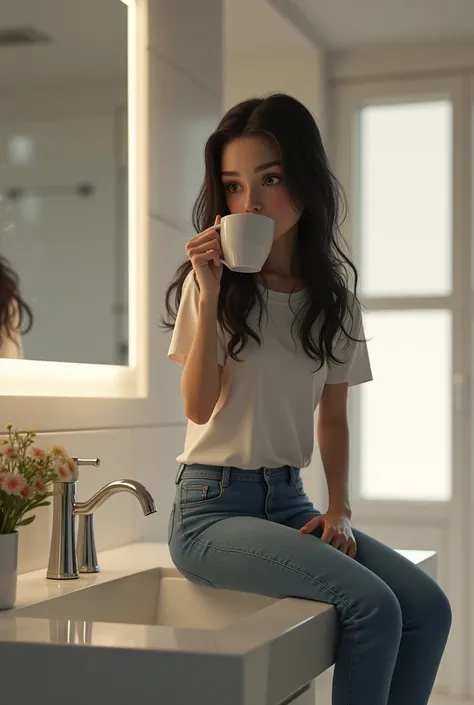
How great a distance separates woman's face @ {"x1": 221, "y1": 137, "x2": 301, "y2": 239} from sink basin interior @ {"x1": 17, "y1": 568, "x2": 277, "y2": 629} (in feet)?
1.85

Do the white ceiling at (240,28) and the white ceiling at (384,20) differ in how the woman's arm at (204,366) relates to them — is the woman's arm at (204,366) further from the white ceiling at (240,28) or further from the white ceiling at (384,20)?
the white ceiling at (384,20)

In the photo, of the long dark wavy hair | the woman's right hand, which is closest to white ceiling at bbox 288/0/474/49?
the long dark wavy hair

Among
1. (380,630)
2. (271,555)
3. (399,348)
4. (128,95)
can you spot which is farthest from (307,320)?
(399,348)

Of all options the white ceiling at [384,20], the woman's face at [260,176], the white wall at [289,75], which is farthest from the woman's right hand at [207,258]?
the white wall at [289,75]

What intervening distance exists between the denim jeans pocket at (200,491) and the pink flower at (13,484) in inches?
10.2

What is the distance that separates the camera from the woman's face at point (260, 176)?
161 cm

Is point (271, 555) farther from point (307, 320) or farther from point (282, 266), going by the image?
point (282, 266)

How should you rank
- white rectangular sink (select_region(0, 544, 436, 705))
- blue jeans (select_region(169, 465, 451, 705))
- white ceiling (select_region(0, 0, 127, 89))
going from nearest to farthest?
white rectangular sink (select_region(0, 544, 436, 705)) < blue jeans (select_region(169, 465, 451, 705)) < white ceiling (select_region(0, 0, 127, 89))

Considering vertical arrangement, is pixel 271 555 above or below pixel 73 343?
below

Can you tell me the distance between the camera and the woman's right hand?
1493mm

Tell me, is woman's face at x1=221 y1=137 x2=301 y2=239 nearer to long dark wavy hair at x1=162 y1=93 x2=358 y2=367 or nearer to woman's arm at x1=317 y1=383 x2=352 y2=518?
long dark wavy hair at x1=162 y1=93 x2=358 y2=367

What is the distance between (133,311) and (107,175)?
288 mm

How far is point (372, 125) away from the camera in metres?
3.69

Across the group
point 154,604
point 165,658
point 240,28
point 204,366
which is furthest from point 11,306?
point 240,28
